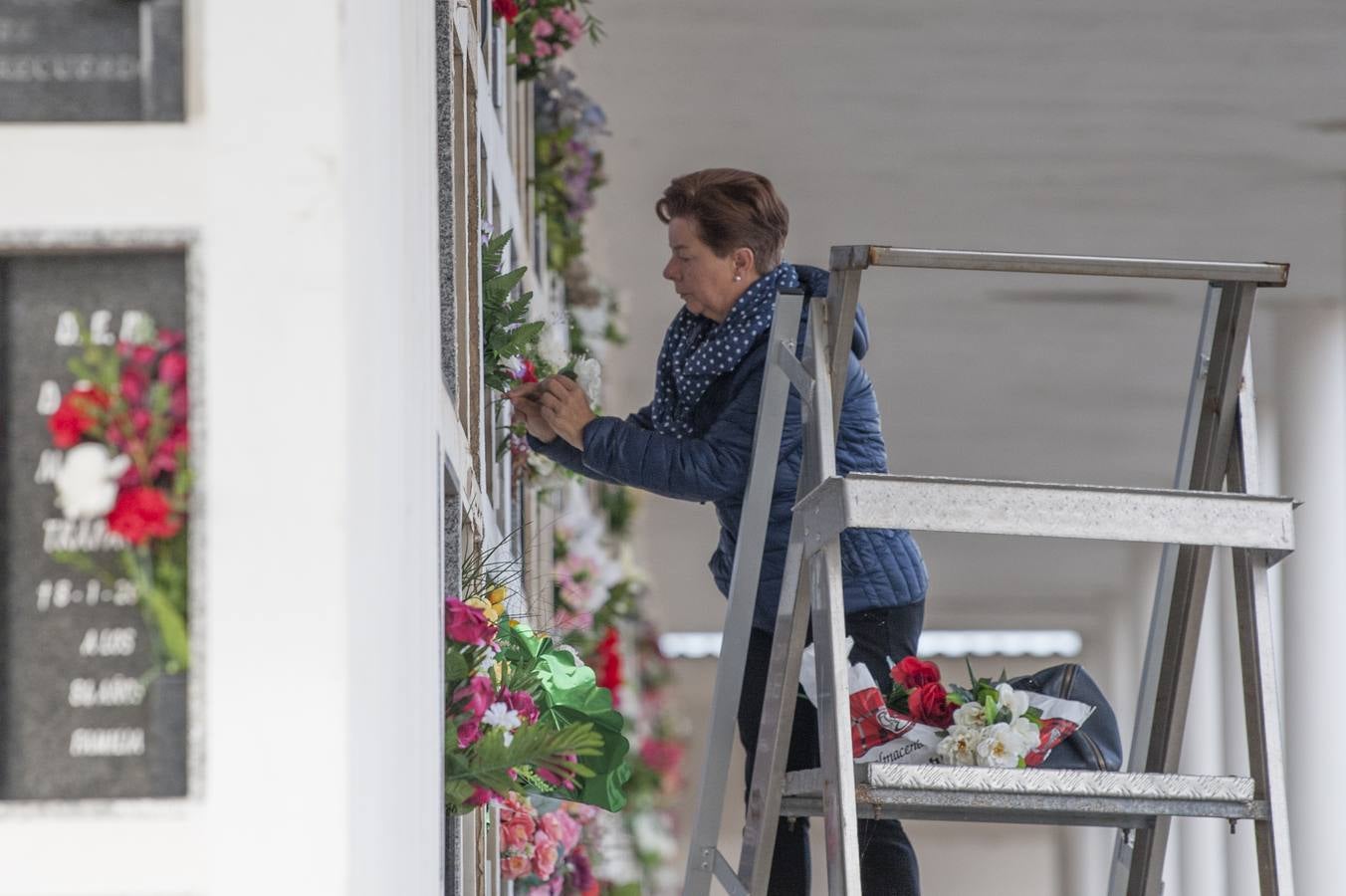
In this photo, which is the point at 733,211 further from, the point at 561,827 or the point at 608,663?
the point at 608,663

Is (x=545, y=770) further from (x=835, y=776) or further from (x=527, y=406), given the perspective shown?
(x=527, y=406)

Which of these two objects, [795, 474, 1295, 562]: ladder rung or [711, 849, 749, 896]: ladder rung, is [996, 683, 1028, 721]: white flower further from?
[711, 849, 749, 896]: ladder rung

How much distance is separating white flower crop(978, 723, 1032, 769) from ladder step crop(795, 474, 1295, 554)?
0.95 feet

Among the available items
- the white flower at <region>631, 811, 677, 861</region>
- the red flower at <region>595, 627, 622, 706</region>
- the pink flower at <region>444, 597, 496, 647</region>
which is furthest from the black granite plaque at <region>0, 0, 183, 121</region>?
the white flower at <region>631, 811, 677, 861</region>

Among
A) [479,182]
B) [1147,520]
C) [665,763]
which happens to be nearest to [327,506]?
[1147,520]

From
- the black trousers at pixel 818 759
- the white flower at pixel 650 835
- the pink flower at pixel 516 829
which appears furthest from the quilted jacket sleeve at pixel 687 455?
the white flower at pixel 650 835

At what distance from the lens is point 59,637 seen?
134 centimetres

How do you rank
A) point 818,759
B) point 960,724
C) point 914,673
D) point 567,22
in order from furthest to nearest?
point 567,22
point 818,759
point 914,673
point 960,724

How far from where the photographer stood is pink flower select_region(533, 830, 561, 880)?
11.0 ft

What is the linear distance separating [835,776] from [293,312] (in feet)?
3.24

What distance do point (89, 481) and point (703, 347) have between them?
1.69 m

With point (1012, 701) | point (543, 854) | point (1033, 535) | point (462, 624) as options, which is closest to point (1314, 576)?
point (543, 854)

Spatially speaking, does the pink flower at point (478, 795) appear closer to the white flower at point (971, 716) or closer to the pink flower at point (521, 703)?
the pink flower at point (521, 703)

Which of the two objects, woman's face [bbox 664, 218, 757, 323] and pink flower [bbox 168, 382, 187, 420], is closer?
pink flower [bbox 168, 382, 187, 420]
